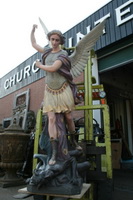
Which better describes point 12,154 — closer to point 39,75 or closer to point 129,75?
point 39,75

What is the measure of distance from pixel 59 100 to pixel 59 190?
2.89 ft

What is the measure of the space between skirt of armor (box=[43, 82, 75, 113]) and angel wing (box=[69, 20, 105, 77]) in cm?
50

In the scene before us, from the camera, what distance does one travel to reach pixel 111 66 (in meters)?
5.14

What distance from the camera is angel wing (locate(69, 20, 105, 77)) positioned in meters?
2.38

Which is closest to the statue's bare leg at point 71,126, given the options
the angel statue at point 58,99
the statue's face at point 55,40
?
the angel statue at point 58,99

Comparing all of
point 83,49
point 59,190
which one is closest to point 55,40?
point 83,49

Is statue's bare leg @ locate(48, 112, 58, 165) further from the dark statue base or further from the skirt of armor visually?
the dark statue base

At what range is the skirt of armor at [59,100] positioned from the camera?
1.95 meters

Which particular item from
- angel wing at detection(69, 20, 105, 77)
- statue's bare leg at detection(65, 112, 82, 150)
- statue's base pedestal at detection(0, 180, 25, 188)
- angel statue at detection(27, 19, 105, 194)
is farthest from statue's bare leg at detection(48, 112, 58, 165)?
statue's base pedestal at detection(0, 180, 25, 188)

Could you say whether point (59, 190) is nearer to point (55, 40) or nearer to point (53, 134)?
point (53, 134)

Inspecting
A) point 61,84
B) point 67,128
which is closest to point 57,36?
point 61,84

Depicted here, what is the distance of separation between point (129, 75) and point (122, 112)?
1.62 metres

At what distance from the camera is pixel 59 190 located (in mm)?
1579

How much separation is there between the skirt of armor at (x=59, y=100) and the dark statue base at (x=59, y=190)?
0.75 meters
